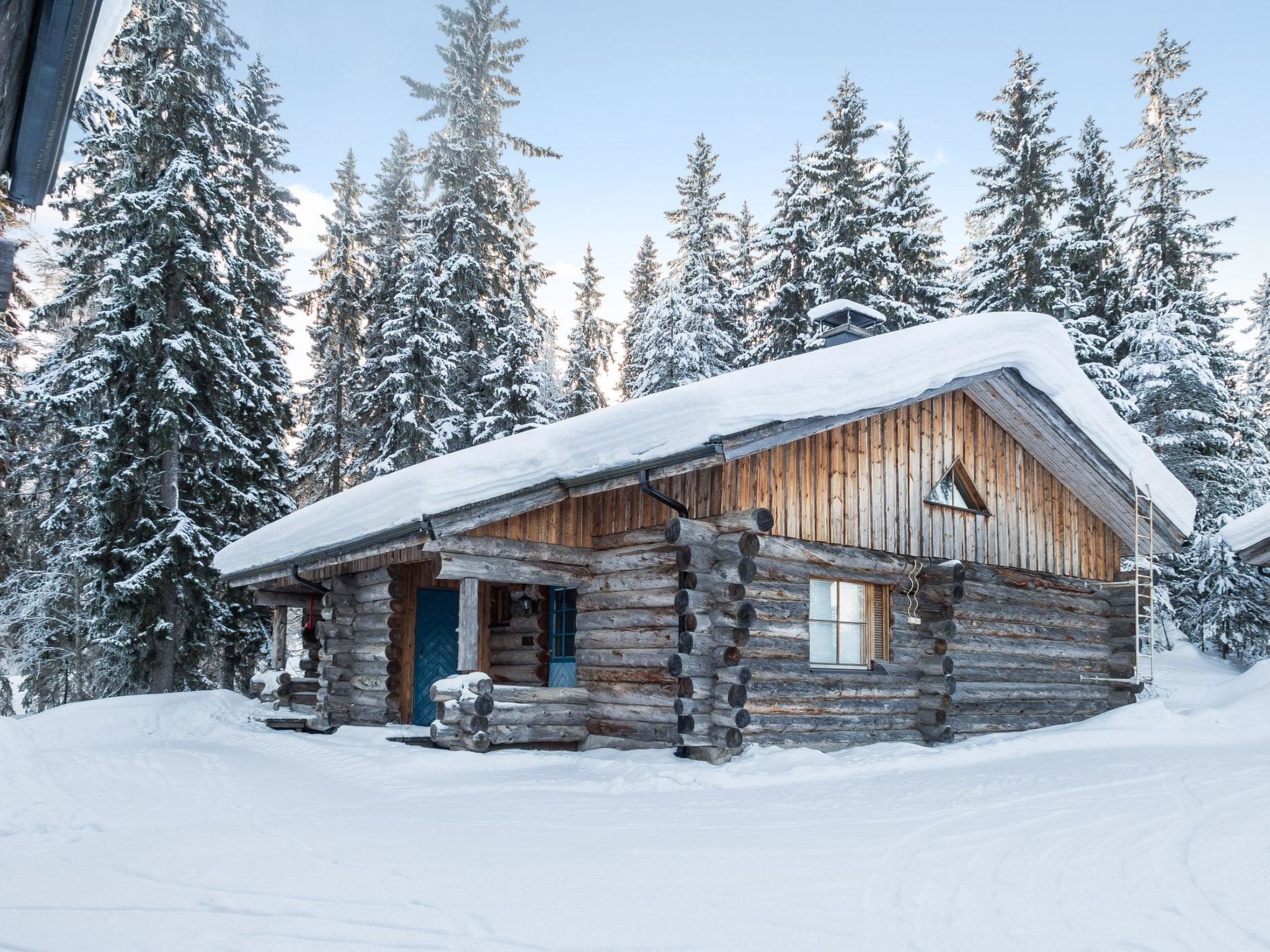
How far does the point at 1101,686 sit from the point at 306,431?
23802 mm

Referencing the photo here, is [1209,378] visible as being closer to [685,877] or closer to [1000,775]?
[1000,775]

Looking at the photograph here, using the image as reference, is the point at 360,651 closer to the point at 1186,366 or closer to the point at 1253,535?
→ the point at 1253,535

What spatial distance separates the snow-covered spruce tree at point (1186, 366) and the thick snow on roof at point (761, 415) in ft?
33.5

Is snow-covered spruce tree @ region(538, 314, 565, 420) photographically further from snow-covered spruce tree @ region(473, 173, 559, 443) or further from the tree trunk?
the tree trunk

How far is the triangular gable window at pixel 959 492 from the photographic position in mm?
12992

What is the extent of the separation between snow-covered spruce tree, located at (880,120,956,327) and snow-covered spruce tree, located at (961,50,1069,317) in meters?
1.00

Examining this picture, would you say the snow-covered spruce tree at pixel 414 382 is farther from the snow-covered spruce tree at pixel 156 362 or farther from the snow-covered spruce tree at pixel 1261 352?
the snow-covered spruce tree at pixel 1261 352

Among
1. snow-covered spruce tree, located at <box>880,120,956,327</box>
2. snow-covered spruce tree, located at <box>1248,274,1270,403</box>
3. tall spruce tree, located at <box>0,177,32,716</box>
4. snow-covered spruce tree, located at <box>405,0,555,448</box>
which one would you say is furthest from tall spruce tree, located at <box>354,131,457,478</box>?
snow-covered spruce tree, located at <box>1248,274,1270,403</box>

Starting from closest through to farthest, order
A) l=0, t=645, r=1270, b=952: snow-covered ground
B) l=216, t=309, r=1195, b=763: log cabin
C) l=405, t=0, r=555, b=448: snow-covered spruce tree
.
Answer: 1. l=0, t=645, r=1270, b=952: snow-covered ground
2. l=216, t=309, r=1195, b=763: log cabin
3. l=405, t=0, r=555, b=448: snow-covered spruce tree

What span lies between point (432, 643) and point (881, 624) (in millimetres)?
6813

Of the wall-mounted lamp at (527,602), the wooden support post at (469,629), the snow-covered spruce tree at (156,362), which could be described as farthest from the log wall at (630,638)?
the snow-covered spruce tree at (156,362)

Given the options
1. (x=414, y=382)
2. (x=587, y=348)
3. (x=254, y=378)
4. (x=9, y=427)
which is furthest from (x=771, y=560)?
(x=587, y=348)

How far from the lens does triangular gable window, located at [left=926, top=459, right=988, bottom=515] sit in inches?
512

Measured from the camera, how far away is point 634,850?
6.07 meters
